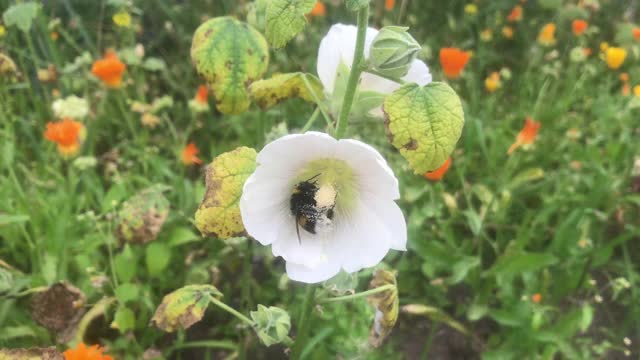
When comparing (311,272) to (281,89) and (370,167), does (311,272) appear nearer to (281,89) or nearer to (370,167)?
(370,167)

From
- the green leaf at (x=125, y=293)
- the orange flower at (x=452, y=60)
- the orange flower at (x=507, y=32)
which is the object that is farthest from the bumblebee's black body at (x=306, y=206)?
the orange flower at (x=507, y=32)

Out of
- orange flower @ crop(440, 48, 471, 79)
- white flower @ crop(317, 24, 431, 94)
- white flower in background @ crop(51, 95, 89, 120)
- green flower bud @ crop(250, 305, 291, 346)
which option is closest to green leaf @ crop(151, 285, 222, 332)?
green flower bud @ crop(250, 305, 291, 346)

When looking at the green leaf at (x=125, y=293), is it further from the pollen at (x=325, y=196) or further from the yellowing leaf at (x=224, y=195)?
the pollen at (x=325, y=196)

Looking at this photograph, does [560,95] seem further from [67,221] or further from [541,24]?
[67,221]

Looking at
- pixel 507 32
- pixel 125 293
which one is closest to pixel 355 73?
pixel 125 293

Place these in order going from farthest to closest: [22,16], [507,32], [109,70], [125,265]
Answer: [507,32], [109,70], [22,16], [125,265]

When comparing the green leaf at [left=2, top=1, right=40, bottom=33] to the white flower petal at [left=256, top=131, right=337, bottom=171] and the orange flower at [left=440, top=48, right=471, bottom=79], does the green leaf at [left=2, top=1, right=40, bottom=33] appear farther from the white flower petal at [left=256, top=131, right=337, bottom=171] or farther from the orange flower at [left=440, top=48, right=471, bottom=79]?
the orange flower at [left=440, top=48, right=471, bottom=79]

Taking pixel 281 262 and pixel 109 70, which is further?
pixel 109 70
